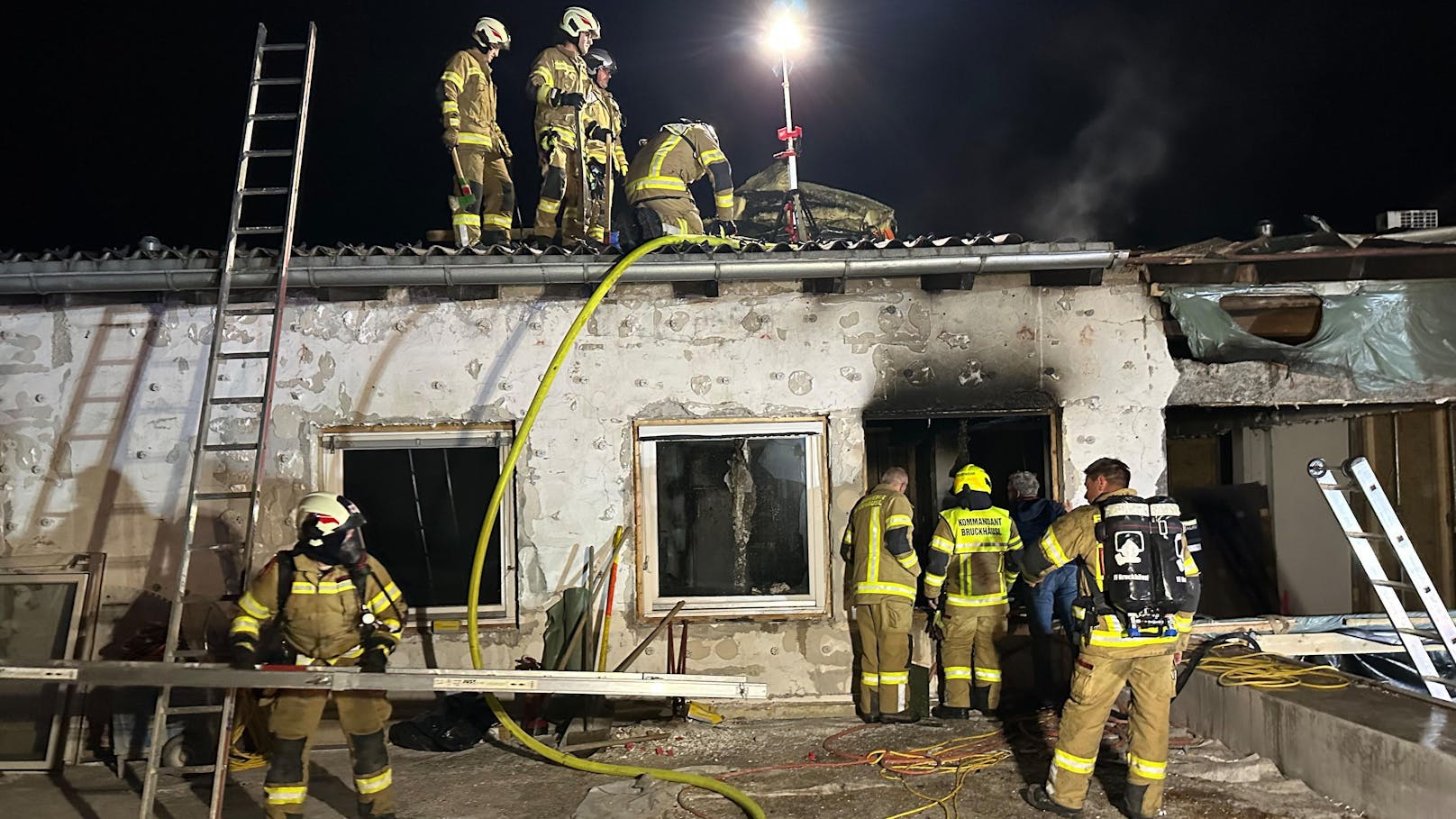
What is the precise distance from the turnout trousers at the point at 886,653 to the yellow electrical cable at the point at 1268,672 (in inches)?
71.7

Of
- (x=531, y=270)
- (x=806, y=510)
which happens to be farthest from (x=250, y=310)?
(x=806, y=510)

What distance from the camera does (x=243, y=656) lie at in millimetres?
4414

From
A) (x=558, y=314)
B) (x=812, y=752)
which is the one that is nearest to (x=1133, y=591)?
(x=812, y=752)

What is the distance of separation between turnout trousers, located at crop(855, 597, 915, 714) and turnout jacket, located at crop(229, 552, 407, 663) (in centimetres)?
312

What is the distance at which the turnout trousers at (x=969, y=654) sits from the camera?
625cm

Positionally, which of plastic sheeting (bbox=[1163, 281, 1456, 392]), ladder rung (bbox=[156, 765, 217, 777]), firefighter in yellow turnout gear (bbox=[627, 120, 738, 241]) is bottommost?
ladder rung (bbox=[156, 765, 217, 777])

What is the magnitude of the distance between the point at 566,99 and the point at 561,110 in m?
0.19

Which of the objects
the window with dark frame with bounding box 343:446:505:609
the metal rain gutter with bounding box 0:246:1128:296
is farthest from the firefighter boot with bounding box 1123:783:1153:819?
the window with dark frame with bounding box 343:446:505:609

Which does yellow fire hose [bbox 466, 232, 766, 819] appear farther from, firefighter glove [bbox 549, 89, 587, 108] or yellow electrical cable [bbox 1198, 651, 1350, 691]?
firefighter glove [bbox 549, 89, 587, 108]

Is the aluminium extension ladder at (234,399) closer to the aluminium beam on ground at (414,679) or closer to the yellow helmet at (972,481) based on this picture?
the aluminium beam on ground at (414,679)

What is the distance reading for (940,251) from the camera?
6242 millimetres

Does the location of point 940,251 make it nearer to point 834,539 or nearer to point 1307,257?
point 834,539

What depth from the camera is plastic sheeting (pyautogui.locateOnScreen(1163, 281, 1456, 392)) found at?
6.60m

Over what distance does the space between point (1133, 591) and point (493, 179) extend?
6.93 meters
